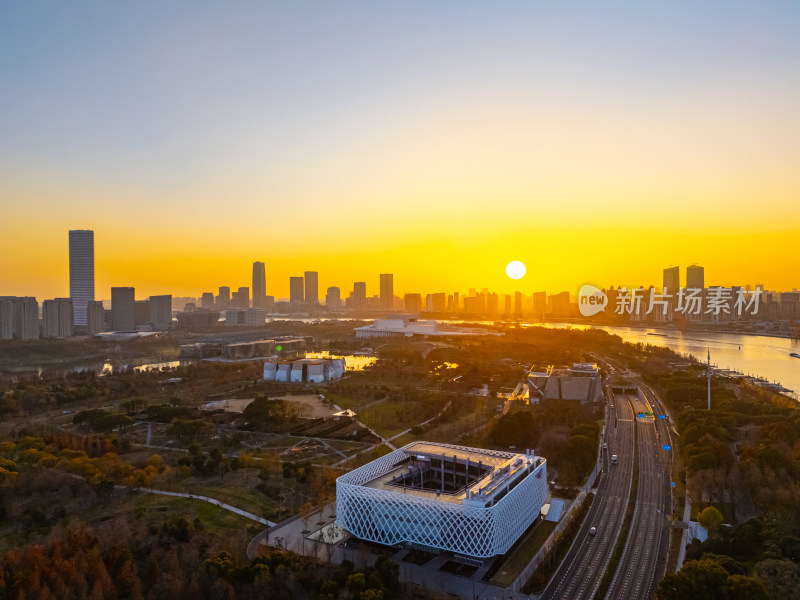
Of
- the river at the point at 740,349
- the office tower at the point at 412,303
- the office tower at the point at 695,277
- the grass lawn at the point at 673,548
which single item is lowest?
the grass lawn at the point at 673,548

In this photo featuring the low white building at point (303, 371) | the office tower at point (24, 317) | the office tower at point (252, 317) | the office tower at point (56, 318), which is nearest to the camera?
the low white building at point (303, 371)

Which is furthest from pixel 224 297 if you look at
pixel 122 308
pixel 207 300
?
pixel 122 308

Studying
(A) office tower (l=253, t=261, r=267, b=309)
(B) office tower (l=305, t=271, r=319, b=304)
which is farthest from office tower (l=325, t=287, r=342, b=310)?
(A) office tower (l=253, t=261, r=267, b=309)

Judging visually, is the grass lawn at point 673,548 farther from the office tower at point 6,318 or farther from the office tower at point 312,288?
the office tower at point 312,288

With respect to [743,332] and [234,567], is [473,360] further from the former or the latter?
[743,332]

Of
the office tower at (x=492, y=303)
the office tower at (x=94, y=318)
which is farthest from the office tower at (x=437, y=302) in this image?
the office tower at (x=94, y=318)

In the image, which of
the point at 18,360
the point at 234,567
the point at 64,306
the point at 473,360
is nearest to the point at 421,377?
the point at 473,360
